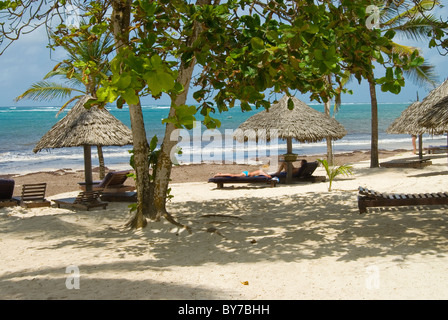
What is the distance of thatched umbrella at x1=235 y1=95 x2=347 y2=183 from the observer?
44.5 ft

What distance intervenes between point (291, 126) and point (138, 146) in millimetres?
7525

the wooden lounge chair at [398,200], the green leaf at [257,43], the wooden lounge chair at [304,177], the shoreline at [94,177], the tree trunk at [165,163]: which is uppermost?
the green leaf at [257,43]

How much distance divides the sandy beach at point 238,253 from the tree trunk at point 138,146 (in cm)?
28

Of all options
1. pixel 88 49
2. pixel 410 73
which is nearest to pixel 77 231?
pixel 88 49

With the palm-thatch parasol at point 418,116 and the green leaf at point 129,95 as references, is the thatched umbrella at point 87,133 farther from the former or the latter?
the palm-thatch parasol at point 418,116

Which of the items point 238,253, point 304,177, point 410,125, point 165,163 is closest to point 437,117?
point 304,177

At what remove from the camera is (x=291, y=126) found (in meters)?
13.6

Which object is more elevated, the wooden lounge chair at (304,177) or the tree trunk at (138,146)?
the tree trunk at (138,146)

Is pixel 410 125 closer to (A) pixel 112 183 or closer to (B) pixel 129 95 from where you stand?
(A) pixel 112 183

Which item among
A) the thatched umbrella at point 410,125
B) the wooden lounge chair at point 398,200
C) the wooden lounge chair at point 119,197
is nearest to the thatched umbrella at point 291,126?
the thatched umbrella at point 410,125

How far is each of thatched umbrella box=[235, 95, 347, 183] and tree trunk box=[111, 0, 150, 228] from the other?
22.3 ft

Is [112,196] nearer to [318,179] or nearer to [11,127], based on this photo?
[318,179]

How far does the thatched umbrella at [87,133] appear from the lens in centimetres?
1036

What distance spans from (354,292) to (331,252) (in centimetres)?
137
